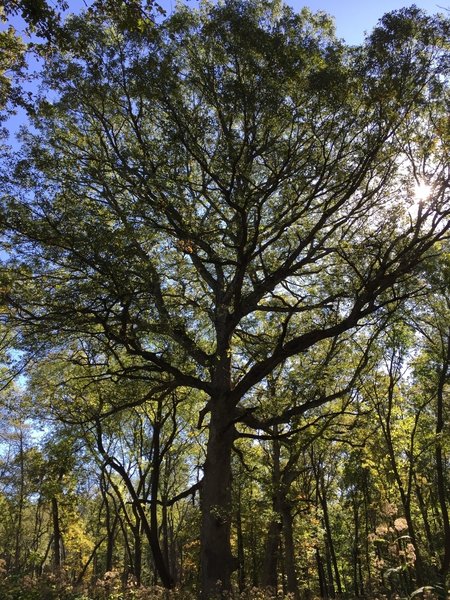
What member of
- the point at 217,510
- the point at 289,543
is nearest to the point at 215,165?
the point at 217,510

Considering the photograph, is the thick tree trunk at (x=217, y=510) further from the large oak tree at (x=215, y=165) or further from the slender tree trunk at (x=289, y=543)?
the slender tree trunk at (x=289, y=543)

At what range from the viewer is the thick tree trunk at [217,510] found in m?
8.15

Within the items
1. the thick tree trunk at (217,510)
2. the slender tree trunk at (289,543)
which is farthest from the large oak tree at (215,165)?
the slender tree trunk at (289,543)

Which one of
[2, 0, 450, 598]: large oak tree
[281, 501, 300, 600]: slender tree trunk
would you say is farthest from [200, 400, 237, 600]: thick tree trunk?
[281, 501, 300, 600]: slender tree trunk

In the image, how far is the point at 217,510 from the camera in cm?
827

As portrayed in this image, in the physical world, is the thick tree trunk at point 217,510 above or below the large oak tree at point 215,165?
below

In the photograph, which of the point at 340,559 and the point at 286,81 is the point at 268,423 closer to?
the point at 286,81

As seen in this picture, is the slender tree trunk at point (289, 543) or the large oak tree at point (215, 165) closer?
the large oak tree at point (215, 165)

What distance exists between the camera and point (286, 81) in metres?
8.02

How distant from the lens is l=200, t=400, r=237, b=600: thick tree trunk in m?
8.15

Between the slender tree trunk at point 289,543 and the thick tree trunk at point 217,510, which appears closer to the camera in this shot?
the thick tree trunk at point 217,510

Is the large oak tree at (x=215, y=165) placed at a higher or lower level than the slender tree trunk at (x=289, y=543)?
higher

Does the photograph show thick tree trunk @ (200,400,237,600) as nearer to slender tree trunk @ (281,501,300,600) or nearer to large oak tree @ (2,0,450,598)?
large oak tree @ (2,0,450,598)

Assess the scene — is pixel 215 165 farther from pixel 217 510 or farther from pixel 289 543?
pixel 289 543
